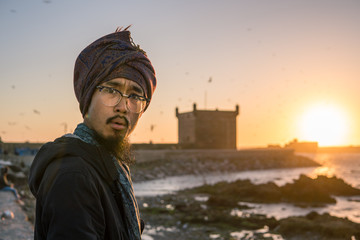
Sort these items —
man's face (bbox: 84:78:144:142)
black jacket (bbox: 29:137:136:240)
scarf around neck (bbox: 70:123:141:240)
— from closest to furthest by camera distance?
black jacket (bbox: 29:137:136:240)
scarf around neck (bbox: 70:123:141:240)
man's face (bbox: 84:78:144:142)

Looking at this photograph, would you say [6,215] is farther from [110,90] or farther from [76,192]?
[76,192]

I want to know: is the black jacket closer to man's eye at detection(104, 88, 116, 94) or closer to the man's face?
the man's face

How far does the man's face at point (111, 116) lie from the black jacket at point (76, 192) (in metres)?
0.14

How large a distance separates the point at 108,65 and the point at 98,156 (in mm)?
471

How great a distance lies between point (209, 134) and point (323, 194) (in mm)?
26091

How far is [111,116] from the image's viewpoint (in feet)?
5.31

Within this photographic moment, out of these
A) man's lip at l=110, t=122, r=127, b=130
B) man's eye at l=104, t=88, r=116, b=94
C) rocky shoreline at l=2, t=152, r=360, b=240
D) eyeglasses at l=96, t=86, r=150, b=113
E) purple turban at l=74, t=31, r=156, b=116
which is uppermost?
purple turban at l=74, t=31, r=156, b=116

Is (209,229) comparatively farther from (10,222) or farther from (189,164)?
(189,164)

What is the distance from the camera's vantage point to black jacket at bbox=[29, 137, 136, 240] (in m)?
1.17

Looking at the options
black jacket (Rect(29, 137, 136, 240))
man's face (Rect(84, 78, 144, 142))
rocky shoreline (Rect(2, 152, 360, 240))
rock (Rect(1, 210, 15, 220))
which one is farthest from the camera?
rocky shoreline (Rect(2, 152, 360, 240))

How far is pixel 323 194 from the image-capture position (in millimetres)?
13523

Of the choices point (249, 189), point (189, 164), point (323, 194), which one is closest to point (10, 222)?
point (249, 189)

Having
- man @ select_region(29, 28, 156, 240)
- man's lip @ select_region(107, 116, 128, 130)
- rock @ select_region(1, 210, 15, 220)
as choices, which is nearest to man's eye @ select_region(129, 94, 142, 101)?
man @ select_region(29, 28, 156, 240)

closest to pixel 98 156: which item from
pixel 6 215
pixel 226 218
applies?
pixel 6 215
